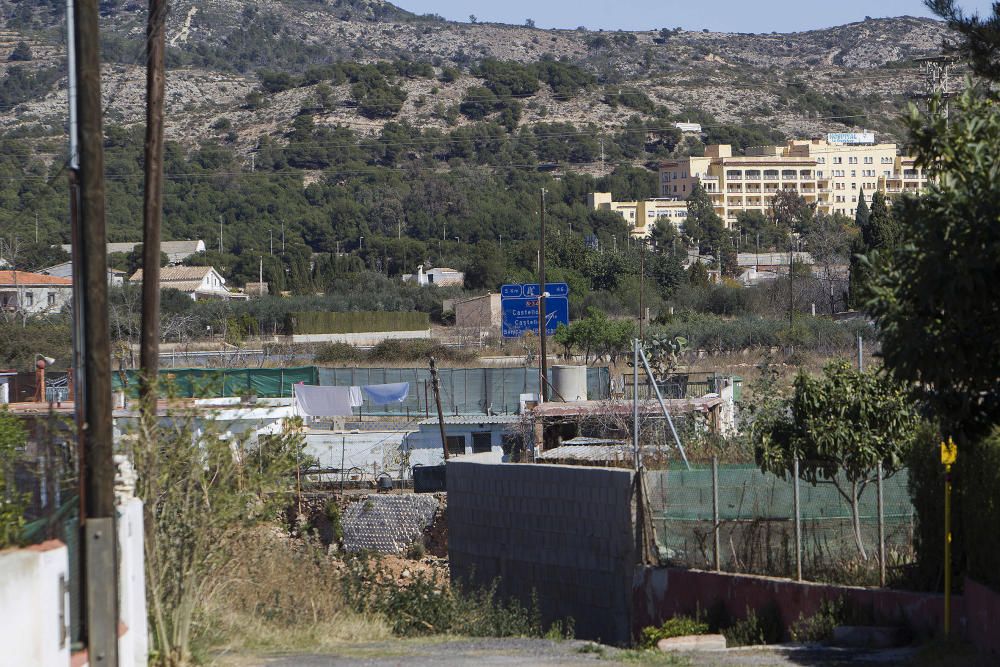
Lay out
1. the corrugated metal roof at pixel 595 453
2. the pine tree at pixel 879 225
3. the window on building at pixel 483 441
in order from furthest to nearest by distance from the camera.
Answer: the pine tree at pixel 879 225 → the window on building at pixel 483 441 → the corrugated metal roof at pixel 595 453

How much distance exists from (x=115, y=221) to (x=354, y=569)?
84778 mm

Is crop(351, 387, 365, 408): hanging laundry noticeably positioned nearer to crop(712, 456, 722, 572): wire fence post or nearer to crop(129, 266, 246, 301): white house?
crop(712, 456, 722, 572): wire fence post

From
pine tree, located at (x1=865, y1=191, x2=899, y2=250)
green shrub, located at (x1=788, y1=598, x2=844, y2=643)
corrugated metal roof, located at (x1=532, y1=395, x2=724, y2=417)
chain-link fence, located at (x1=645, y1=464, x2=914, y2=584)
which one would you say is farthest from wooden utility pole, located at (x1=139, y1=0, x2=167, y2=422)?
pine tree, located at (x1=865, y1=191, x2=899, y2=250)

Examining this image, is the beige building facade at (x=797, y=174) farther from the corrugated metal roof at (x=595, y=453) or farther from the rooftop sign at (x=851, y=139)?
the corrugated metal roof at (x=595, y=453)

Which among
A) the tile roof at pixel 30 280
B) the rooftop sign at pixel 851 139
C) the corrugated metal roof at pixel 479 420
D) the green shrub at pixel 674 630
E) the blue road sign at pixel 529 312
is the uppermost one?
the rooftop sign at pixel 851 139

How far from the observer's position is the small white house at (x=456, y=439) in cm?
3669

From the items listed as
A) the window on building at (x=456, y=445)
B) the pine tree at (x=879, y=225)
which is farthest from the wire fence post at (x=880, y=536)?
the pine tree at (x=879, y=225)

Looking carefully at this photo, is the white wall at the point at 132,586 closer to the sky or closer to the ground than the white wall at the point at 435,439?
closer to the sky

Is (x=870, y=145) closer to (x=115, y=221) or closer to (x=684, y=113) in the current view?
(x=684, y=113)

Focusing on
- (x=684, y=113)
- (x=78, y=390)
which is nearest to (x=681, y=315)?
(x=78, y=390)

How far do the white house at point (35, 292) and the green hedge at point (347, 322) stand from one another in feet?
39.0

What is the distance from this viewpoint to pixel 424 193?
124 metres

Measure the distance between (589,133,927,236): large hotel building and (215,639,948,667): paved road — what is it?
5223 inches

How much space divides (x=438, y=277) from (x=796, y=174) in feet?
249
